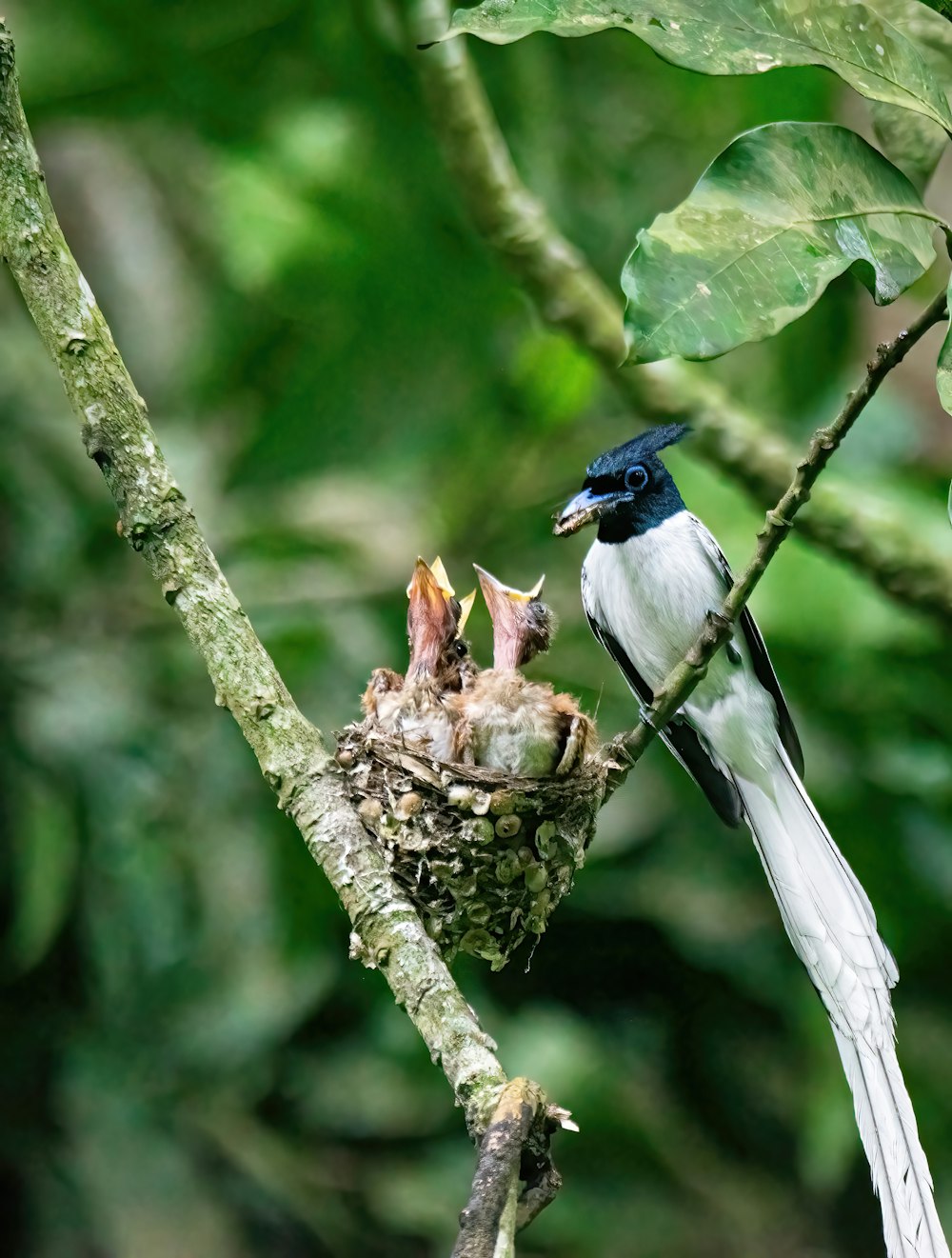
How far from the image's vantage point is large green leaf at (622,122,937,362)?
973 mm

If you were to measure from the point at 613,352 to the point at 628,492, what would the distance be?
629 millimetres

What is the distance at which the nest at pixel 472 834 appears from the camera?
1645mm

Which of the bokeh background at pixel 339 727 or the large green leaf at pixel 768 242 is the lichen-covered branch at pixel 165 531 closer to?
the large green leaf at pixel 768 242

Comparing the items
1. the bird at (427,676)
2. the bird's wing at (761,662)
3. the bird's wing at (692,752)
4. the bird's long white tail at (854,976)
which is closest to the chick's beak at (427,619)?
the bird at (427,676)

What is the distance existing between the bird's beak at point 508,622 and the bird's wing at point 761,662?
0.29 meters

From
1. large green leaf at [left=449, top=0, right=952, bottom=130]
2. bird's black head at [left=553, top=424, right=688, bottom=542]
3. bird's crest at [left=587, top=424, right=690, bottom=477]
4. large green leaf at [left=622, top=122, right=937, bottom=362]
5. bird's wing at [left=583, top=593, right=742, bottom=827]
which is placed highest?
large green leaf at [left=449, top=0, right=952, bottom=130]

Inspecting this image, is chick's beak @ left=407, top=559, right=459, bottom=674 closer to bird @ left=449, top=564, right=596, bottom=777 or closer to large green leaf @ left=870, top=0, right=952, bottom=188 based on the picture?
bird @ left=449, top=564, right=596, bottom=777

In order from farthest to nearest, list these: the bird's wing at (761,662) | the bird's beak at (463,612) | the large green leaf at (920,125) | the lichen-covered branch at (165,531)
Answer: the bird's beak at (463,612), the bird's wing at (761,662), the large green leaf at (920,125), the lichen-covered branch at (165,531)

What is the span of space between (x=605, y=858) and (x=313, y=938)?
1.93 ft

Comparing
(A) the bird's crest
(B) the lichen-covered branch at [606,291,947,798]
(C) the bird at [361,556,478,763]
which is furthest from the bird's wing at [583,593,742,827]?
(B) the lichen-covered branch at [606,291,947,798]

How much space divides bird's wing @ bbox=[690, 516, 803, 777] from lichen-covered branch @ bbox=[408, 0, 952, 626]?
209mm

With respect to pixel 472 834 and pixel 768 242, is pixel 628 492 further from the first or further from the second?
pixel 768 242

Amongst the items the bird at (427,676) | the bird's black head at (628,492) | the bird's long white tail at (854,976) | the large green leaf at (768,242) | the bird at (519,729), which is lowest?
the bird's long white tail at (854,976)

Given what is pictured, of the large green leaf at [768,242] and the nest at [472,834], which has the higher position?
the large green leaf at [768,242]
